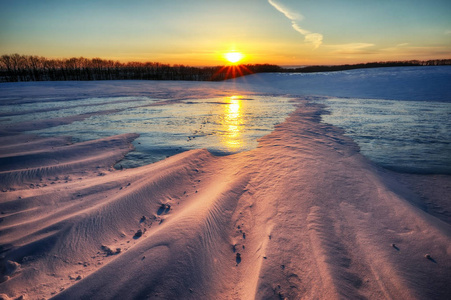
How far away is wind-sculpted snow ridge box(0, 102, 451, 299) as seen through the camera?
1.62 metres

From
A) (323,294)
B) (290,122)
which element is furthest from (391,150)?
(323,294)

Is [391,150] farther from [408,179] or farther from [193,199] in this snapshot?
[193,199]

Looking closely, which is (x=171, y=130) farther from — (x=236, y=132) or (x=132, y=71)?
(x=132, y=71)

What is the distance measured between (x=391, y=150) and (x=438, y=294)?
11.6 feet

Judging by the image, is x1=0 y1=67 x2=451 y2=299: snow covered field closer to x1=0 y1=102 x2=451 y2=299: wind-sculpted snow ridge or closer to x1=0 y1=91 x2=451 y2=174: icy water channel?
x1=0 y1=102 x2=451 y2=299: wind-sculpted snow ridge

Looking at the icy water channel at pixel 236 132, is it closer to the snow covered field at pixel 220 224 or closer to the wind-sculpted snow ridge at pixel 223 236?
the snow covered field at pixel 220 224

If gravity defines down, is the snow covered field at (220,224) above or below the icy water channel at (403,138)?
below

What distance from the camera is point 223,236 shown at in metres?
2.18

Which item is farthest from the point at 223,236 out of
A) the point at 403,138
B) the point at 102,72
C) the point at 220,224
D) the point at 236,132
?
the point at 102,72

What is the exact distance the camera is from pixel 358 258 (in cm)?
184

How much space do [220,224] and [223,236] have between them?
162mm

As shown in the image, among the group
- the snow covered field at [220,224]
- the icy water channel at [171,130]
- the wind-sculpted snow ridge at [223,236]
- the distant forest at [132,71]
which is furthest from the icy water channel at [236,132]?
the distant forest at [132,71]

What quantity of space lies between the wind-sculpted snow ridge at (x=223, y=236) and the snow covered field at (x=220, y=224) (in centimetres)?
1

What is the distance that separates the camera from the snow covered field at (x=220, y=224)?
1.64 meters
